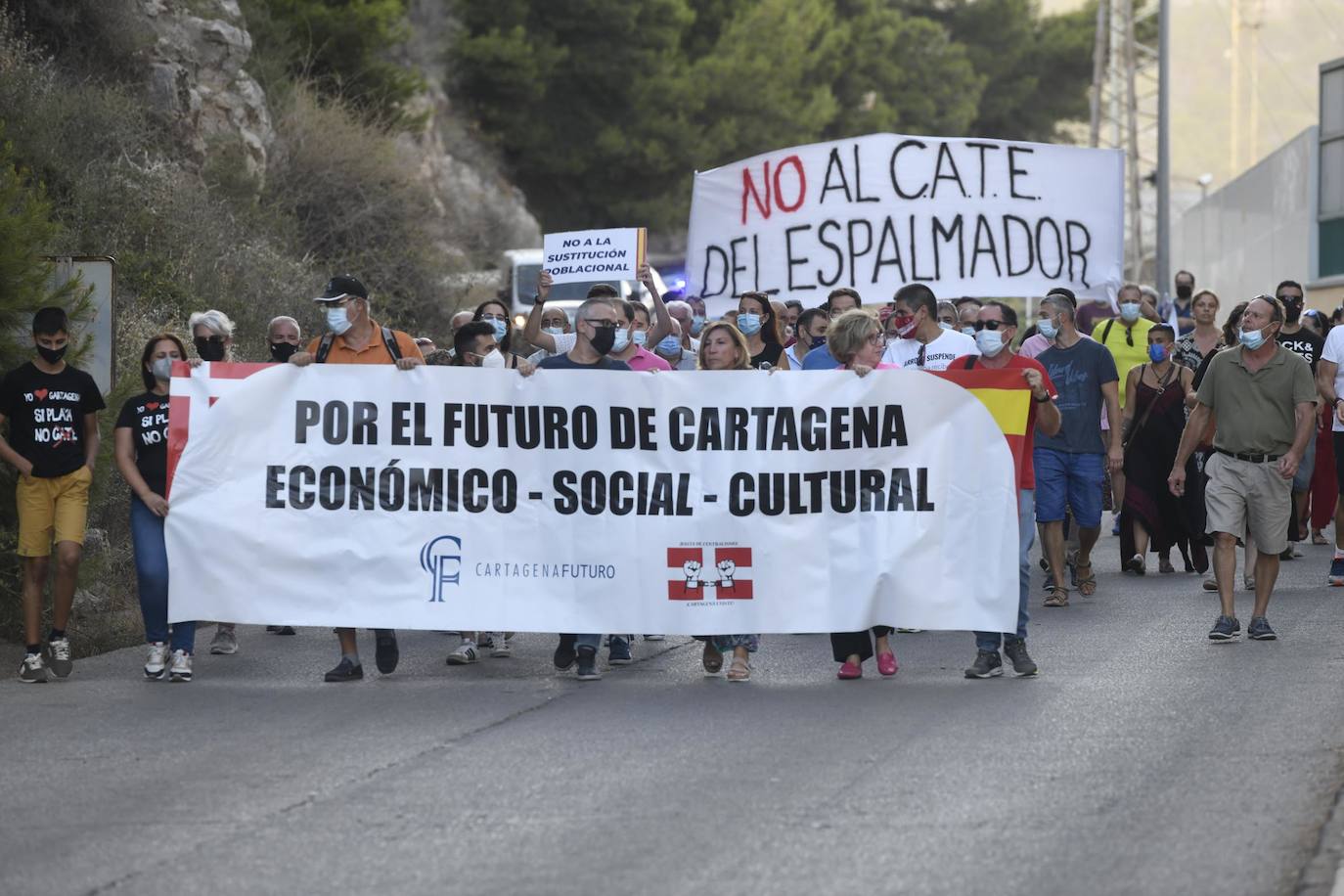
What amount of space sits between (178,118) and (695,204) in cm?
1020

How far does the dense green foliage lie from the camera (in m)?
42.5

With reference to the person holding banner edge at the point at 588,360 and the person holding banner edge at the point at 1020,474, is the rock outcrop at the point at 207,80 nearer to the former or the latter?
the person holding banner edge at the point at 588,360

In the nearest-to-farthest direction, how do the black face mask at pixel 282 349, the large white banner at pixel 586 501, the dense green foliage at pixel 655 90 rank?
1. the large white banner at pixel 586 501
2. the black face mask at pixel 282 349
3. the dense green foliage at pixel 655 90

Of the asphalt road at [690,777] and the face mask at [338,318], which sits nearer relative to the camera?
the asphalt road at [690,777]

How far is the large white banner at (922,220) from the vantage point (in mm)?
16141

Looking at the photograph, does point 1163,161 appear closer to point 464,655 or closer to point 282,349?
point 282,349

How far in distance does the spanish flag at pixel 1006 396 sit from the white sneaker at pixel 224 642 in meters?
4.37

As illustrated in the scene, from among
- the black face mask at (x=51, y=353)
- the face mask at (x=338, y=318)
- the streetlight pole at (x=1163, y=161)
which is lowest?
the black face mask at (x=51, y=353)

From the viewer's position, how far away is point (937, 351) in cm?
1229

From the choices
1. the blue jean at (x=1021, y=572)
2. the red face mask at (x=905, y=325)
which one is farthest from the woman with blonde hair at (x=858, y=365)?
the red face mask at (x=905, y=325)

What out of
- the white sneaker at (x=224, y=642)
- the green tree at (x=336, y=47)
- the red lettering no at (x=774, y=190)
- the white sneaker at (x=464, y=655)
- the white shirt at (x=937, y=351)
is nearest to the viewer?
the white sneaker at (x=464, y=655)

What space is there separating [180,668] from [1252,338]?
5984 millimetres

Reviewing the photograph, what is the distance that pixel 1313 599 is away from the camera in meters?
13.2

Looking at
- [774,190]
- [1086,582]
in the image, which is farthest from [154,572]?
[774,190]
